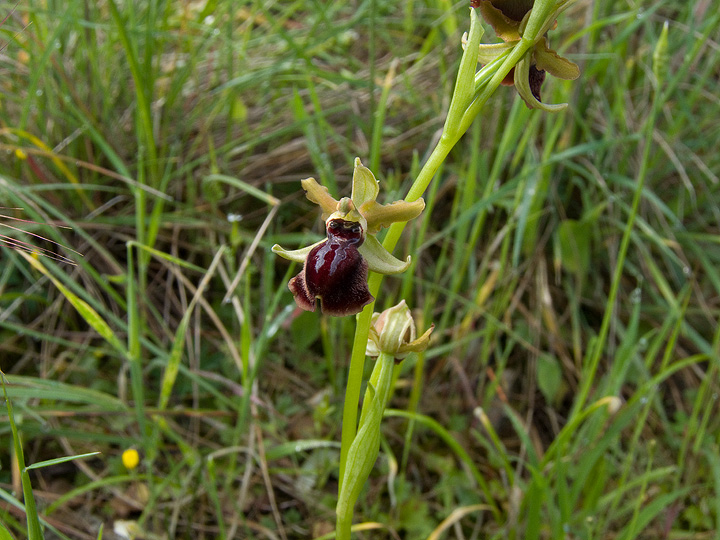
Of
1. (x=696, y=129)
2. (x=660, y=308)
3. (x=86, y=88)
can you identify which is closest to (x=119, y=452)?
(x=86, y=88)

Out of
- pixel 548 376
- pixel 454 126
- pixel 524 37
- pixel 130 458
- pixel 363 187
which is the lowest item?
pixel 548 376

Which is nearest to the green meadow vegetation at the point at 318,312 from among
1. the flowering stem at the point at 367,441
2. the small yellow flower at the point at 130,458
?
the small yellow flower at the point at 130,458

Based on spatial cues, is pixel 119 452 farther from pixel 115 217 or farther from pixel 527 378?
pixel 527 378

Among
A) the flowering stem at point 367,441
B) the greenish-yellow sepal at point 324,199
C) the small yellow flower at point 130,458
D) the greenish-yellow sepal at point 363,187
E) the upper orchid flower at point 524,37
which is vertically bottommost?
the small yellow flower at point 130,458

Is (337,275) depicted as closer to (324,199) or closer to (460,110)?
(324,199)

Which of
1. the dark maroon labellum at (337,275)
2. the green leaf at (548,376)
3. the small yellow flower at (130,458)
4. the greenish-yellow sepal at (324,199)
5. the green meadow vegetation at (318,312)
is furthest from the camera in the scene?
the green leaf at (548,376)

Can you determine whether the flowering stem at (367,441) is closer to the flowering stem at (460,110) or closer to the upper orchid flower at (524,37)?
the flowering stem at (460,110)

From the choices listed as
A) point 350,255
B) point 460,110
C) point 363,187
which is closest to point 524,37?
point 460,110
